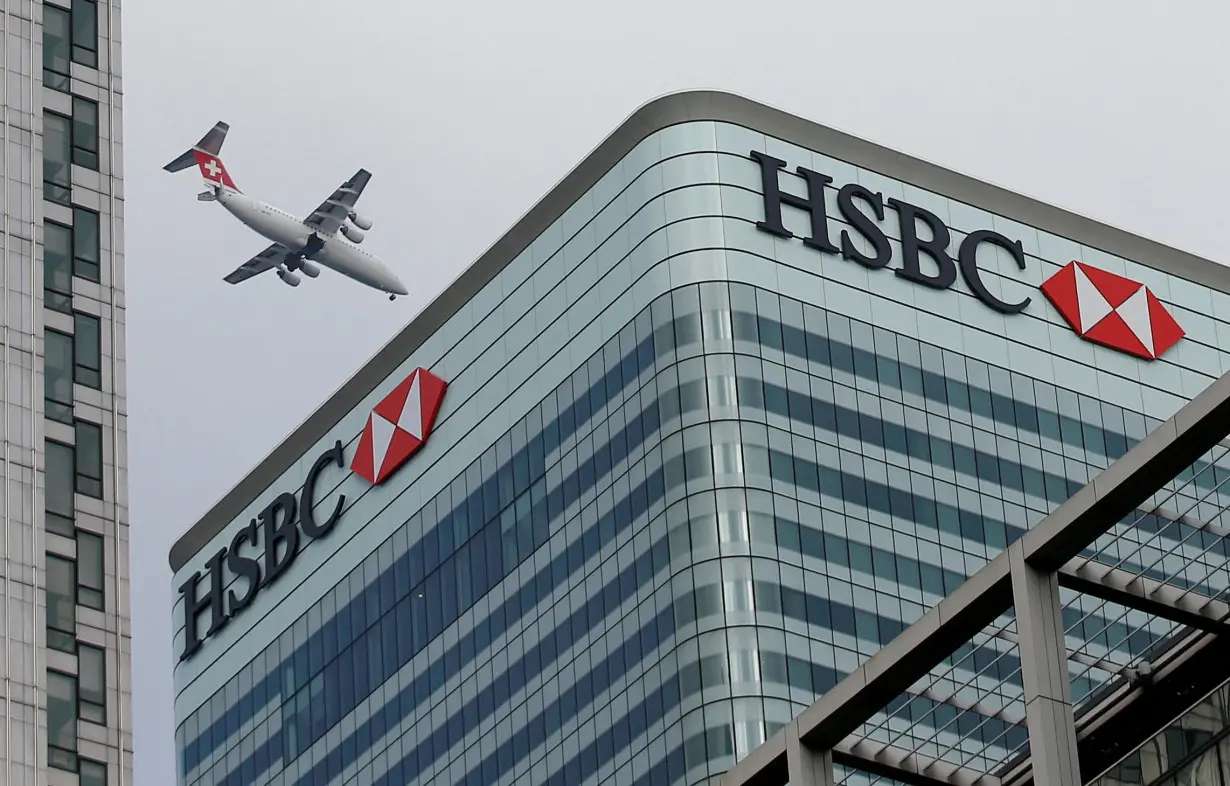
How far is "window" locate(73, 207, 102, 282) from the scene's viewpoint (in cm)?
8144

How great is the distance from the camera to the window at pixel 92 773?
72.0 m

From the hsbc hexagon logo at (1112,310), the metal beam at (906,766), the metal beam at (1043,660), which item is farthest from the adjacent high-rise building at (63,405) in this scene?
the hsbc hexagon logo at (1112,310)

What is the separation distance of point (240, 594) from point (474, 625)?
26847 mm

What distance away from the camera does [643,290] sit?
153250 mm

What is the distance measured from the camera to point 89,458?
78.1m

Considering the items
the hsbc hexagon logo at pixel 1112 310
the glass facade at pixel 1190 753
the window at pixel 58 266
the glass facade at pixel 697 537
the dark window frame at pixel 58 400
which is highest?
the hsbc hexagon logo at pixel 1112 310

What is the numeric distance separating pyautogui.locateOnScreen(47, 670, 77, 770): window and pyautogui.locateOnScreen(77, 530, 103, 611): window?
2.70 m

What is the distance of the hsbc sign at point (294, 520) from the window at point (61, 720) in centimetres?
9435

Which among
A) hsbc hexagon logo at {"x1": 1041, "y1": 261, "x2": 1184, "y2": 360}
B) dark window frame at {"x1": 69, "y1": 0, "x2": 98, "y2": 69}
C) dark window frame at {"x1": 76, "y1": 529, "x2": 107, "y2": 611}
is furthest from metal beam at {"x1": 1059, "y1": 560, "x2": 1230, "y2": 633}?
hsbc hexagon logo at {"x1": 1041, "y1": 261, "x2": 1184, "y2": 360}

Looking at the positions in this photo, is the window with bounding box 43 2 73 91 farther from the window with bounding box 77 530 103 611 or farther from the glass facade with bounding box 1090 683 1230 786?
the glass facade with bounding box 1090 683 1230 786

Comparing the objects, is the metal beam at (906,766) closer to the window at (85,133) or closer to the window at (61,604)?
the window at (61,604)

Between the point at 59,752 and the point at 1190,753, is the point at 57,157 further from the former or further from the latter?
A: the point at 1190,753

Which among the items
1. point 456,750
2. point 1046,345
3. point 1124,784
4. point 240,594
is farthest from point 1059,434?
point 1124,784

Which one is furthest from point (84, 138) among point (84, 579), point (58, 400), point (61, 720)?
point (61, 720)
